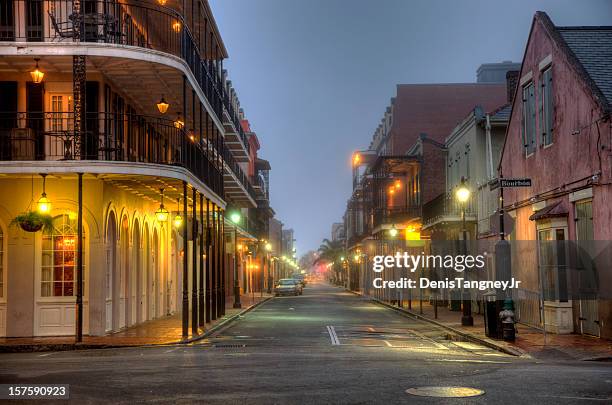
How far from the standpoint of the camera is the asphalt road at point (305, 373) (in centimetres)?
1034

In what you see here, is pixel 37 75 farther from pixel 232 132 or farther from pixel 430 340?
pixel 232 132

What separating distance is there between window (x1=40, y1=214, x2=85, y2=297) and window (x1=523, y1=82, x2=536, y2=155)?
13.1 meters

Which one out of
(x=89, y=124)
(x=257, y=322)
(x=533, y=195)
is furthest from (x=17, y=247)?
(x=533, y=195)

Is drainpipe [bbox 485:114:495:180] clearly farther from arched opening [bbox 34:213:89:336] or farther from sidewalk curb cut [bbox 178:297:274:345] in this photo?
arched opening [bbox 34:213:89:336]

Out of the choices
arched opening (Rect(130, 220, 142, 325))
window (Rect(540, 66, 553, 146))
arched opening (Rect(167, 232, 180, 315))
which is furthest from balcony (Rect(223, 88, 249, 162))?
window (Rect(540, 66, 553, 146))

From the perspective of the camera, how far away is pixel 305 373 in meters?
12.6

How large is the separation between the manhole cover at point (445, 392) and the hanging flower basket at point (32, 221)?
494 inches

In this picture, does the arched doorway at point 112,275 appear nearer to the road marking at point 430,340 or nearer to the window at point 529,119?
the road marking at point 430,340

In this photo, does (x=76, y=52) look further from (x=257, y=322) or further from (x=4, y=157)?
(x=257, y=322)

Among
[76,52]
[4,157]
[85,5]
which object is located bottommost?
[4,157]

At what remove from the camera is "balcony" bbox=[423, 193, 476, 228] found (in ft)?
110

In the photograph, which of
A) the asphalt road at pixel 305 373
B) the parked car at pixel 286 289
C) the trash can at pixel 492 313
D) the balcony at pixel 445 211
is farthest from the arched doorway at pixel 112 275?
the parked car at pixel 286 289

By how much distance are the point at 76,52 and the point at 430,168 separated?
29591 mm

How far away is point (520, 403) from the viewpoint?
9.75 m
